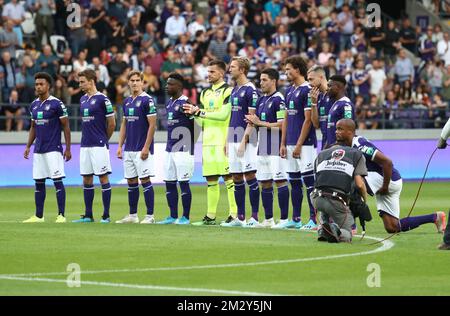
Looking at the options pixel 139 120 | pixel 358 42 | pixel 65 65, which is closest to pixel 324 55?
pixel 358 42

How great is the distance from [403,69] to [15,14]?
11.7m

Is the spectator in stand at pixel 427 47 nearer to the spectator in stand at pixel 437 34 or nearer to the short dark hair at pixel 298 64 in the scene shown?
the spectator in stand at pixel 437 34

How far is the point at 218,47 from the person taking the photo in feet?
106

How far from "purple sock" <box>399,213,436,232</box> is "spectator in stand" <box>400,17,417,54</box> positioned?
22.3 meters

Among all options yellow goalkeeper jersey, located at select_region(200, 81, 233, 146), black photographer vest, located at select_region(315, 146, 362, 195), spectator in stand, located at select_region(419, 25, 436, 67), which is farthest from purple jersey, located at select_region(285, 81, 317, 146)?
spectator in stand, located at select_region(419, 25, 436, 67)

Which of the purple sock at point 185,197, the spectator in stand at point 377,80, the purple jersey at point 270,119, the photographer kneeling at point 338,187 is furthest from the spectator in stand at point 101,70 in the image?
the photographer kneeling at point 338,187

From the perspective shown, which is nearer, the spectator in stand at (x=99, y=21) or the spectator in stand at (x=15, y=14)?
the spectator in stand at (x=15, y=14)

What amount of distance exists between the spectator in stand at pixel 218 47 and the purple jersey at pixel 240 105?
1372 centimetres

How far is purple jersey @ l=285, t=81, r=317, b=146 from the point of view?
58.0 feet

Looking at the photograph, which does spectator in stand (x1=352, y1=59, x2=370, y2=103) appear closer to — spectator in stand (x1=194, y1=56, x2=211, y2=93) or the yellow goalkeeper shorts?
spectator in stand (x1=194, y1=56, x2=211, y2=93)

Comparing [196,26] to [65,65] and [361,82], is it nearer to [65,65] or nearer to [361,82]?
[361,82]

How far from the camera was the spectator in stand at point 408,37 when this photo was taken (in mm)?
37594
